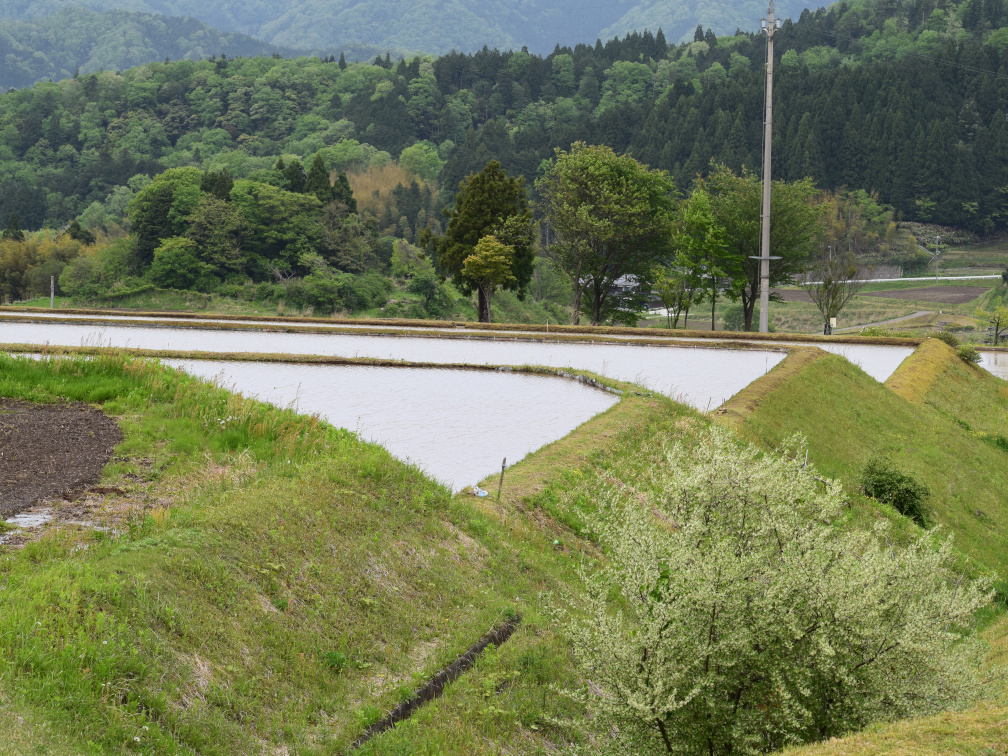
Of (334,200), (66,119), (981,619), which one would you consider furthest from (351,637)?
(66,119)

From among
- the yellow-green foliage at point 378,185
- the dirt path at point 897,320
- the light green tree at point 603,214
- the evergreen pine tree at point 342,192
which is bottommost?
the dirt path at point 897,320

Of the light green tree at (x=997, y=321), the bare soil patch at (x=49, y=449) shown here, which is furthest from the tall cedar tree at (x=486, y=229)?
the bare soil patch at (x=49, y=449)

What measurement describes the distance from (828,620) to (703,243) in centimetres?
4403

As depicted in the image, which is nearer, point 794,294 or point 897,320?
point 897,320

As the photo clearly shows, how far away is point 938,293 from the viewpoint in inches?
3844

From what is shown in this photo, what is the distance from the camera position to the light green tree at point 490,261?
147 feet

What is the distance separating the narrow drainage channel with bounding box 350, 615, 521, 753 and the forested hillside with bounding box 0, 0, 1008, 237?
93261 mm

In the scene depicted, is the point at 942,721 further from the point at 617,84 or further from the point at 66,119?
the point at 617,84

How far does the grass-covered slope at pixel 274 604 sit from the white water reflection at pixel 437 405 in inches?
69.4

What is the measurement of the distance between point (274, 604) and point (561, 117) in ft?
536

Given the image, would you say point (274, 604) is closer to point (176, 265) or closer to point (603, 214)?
point (603, 214)

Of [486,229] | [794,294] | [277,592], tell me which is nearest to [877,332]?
[486,229]

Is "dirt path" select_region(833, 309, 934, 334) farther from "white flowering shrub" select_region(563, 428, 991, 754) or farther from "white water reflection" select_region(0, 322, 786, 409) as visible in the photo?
"white flowering shrub" select_region(563, 428, 991, 754)

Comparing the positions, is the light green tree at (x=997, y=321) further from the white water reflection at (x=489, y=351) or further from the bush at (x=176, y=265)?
the bush at (x=176, y=265)
